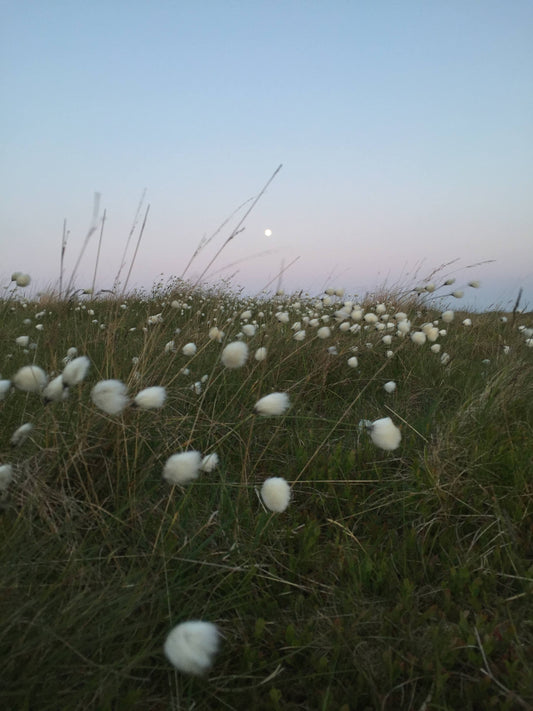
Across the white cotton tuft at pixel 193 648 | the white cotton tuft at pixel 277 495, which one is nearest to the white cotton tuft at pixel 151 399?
the white cotton tuft at pixel 277 495

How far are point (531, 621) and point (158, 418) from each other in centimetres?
183

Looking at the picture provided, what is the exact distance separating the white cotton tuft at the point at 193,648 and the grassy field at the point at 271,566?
189mm

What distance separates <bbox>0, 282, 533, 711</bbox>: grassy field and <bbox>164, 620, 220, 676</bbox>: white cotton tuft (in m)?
0.19

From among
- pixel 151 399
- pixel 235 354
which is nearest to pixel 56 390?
pixel 151 399

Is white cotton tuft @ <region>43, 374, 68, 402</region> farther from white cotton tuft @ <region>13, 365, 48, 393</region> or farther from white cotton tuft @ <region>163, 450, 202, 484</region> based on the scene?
white cotton tuft @ <region>163, 450, 202, 484</region>

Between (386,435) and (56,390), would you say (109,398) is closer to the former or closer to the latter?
(56,390)

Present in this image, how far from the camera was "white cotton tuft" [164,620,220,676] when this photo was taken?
1.12 m

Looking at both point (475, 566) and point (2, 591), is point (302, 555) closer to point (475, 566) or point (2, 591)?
point (475, 566)

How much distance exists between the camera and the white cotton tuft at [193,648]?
3.67ft

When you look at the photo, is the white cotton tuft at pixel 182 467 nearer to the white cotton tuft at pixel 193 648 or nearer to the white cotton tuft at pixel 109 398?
the white cotton tuft at pixel 109 398

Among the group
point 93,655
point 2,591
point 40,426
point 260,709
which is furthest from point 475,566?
point 40,426

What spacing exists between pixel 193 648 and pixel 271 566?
0.79 m

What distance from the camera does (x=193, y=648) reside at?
44.1 inches

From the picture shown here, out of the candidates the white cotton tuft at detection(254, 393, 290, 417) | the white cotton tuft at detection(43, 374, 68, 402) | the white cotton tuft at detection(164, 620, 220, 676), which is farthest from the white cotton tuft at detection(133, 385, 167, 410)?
the white cotton tuft at detection(164, 620, 220, 676)
